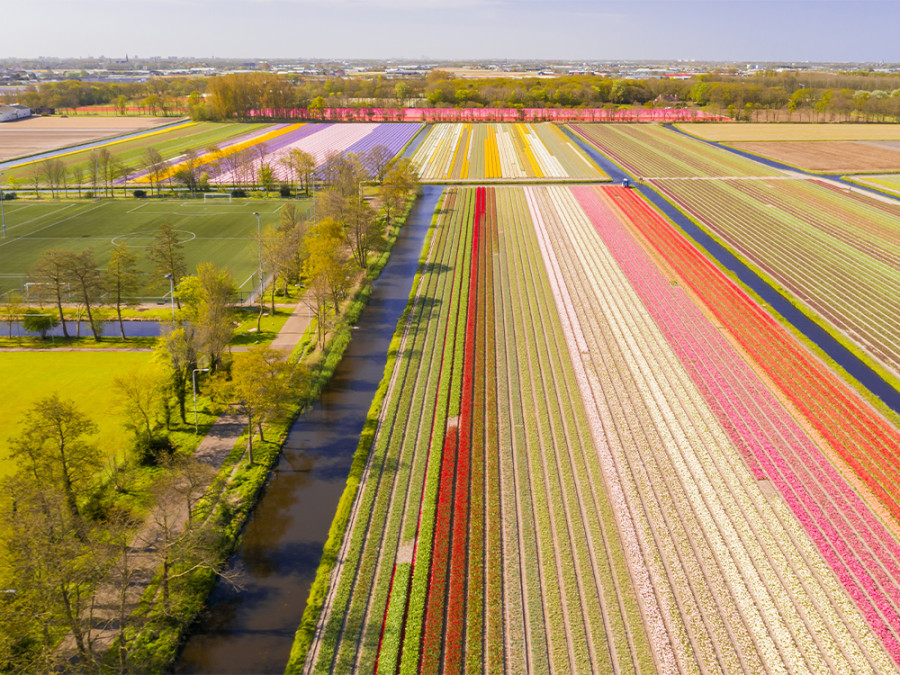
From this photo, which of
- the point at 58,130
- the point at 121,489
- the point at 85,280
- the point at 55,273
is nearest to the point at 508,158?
the point at 85,280

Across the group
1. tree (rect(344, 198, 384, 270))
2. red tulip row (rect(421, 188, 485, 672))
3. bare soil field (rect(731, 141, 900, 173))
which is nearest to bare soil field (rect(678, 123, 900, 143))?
bare soil field (rect(731, 141, 900, 173))

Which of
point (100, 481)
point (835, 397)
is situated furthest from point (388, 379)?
point (835, 397)

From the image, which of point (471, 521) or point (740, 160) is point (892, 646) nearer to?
point (471, 521)

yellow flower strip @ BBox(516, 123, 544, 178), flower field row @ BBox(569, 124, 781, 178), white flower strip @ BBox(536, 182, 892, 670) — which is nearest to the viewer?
white flower strip @ BBox(536, 182, 892, 670)

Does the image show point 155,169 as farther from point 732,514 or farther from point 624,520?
point 732,514

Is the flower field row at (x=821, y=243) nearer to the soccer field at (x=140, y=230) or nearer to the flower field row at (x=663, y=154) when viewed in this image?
the flower field row at (x=663, y=154)

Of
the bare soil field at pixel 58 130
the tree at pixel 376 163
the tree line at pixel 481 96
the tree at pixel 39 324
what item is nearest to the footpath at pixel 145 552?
the tree at pixel 39 324

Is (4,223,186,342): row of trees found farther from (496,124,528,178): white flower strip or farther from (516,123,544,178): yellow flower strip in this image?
(516,123,544,178): yellow flower strip
